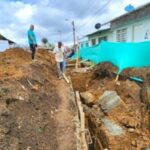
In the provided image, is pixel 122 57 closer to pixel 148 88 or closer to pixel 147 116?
pixel 148 88

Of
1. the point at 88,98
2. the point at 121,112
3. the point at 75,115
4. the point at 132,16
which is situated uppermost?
the point at 132,16

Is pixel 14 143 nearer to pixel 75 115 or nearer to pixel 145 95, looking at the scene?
pixel 75 115

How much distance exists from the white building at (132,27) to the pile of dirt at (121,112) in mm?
4597

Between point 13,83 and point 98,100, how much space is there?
11.4 feet

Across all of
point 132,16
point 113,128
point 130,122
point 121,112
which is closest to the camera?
point 113,128

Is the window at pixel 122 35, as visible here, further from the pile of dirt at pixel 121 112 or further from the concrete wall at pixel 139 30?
the pile of dirt at pixel 121 112

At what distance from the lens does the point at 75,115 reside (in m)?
6.32

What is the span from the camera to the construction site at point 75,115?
4617mm

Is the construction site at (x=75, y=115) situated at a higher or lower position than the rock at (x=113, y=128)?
higher

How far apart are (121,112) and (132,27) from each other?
8566mm

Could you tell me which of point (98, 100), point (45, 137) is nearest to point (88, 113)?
point (98, 100)

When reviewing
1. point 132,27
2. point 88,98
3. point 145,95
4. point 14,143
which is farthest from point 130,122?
point 132,27

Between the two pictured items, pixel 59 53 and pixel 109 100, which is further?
pixel 59 53

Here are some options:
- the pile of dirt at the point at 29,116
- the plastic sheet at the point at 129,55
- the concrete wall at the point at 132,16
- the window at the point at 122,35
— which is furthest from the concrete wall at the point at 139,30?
the pile of dirt at the point at 29,116
